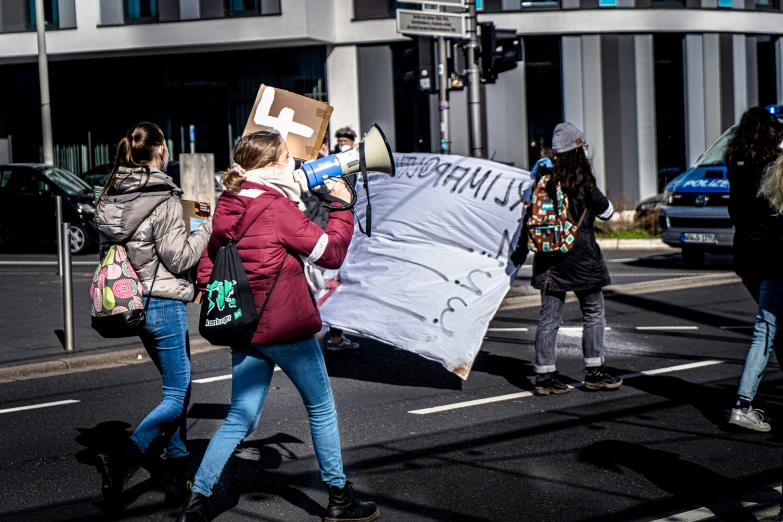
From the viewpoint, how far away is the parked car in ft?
58.9

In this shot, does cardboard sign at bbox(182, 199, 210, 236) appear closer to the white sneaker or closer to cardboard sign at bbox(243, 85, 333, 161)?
cardboard sign at bbox(243, 85, 333, 161)

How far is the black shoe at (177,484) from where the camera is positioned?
486 centimetres

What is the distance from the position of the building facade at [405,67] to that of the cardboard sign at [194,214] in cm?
2264

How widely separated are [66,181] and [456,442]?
14.3 m

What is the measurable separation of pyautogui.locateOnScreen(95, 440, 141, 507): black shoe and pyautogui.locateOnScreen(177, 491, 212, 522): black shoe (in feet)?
1.69

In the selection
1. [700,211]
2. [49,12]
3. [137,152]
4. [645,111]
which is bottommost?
[700,211]

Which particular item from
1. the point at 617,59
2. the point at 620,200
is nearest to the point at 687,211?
the point at 620,200

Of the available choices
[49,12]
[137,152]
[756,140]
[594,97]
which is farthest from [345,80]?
[137,152]

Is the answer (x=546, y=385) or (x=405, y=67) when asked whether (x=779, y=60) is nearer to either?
(x=405, y=67)

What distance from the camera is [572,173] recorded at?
6891 mm

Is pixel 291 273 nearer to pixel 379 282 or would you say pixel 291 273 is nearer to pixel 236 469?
pixel 236 469

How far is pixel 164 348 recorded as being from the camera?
486 centimetres

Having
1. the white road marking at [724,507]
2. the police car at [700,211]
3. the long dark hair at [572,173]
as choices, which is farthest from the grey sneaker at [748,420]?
the police car at [700,211]

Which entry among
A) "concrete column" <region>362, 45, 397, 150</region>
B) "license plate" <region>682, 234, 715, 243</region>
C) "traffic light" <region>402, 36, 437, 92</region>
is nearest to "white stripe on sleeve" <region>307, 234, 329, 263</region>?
"license plate" <region>682, 234, 715, 243</region>
